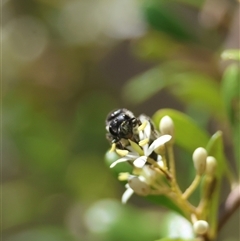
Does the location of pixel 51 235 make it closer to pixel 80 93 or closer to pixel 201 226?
pixel 80 93

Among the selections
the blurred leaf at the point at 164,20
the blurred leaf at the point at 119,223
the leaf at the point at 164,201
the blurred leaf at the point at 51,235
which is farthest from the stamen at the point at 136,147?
the blurred leaf at the point at 51,235

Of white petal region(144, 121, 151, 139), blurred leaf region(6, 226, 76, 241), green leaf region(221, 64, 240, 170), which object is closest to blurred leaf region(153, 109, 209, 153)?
green leaf region(221, 64, 240, 170)

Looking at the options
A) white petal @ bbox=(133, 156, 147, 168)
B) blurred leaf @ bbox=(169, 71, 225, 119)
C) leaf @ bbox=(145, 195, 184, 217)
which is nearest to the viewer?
white petal @ bbox=(133, 156, 147, 168)

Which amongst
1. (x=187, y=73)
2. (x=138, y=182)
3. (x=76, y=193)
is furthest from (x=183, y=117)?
(x=76, y=193)

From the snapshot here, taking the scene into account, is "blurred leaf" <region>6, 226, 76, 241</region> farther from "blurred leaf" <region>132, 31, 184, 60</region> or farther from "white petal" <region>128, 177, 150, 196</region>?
"white petal" <region>128, 177, 150, 196</region>

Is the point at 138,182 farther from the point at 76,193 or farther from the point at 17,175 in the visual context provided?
the point at 17,175

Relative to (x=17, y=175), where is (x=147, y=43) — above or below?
above

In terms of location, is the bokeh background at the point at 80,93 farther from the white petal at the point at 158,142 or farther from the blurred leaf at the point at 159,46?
the white petal at the point at 158,142
